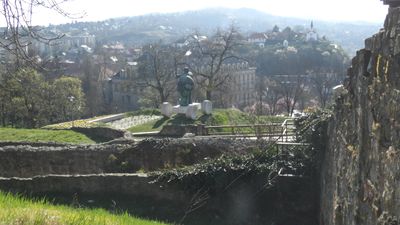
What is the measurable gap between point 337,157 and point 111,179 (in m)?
6.03

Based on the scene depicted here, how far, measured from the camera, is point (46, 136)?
21.1m

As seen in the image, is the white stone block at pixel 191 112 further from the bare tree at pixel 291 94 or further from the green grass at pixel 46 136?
the bare tree at pixel 291 94

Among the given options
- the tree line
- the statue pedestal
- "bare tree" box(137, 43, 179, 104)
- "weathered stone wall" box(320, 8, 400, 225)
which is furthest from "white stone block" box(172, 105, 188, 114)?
"weathered stone wall" box(320, 8, 400, 225)

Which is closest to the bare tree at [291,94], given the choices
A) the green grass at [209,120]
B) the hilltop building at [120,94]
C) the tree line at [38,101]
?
the green grass at [209,120]

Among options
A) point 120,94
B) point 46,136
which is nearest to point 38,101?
point 46,136

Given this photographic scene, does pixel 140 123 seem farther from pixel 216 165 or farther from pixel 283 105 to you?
pixel 283 105

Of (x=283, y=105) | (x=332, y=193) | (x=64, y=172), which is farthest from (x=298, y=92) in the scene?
(x=332, y=193)

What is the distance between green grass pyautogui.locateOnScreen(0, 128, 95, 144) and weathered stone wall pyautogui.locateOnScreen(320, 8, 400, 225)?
45.9 feet

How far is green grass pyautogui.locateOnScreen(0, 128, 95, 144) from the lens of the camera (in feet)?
67.1

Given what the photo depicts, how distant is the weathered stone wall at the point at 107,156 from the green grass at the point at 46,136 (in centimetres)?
441

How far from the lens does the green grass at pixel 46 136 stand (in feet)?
67.1

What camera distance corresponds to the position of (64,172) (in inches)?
610

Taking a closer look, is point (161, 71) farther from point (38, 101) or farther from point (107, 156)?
point (107, 156)

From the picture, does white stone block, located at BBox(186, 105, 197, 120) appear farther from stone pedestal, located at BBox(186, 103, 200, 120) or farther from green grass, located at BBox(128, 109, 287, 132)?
green grass, located at BBox(128, 109, 287, 132)
